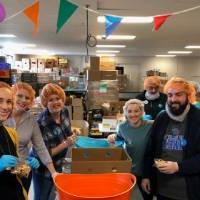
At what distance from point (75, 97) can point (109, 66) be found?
2574mm

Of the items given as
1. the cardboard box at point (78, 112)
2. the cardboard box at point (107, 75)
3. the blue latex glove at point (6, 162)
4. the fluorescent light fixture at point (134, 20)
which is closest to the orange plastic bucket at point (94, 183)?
the blue latex glove at point (6, 162)

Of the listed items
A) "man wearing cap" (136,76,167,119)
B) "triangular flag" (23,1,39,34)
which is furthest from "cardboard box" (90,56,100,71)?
"triangular flag" (23,1,39,34)

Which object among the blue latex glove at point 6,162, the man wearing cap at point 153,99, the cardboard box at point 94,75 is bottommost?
the blue latex glove at point 6,162

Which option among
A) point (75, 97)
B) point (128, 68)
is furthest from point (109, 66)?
point (128, 68)

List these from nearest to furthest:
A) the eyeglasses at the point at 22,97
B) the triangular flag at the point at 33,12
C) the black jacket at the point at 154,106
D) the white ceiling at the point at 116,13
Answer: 1. the eyeglasses at the point at 22,97
2. the triangular flag at the point at 33,12
3. the black jacket at the point at 154,106
4. the white ceiling at the point at 116,13

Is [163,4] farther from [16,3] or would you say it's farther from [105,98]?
[105,98]

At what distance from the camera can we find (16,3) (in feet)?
13.9

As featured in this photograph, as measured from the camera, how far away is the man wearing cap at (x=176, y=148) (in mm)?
1870

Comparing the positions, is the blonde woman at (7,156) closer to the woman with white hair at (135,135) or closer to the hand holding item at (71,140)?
the hand holding item at (71,140)

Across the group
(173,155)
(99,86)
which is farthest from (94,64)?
(173,155)

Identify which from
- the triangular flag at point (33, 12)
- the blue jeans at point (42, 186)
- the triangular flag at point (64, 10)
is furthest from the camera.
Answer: the triangular flag at point (33, 12)

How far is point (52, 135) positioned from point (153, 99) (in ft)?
6.17

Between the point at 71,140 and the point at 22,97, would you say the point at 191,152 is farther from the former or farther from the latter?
the point at 22,97

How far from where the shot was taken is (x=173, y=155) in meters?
1.96
